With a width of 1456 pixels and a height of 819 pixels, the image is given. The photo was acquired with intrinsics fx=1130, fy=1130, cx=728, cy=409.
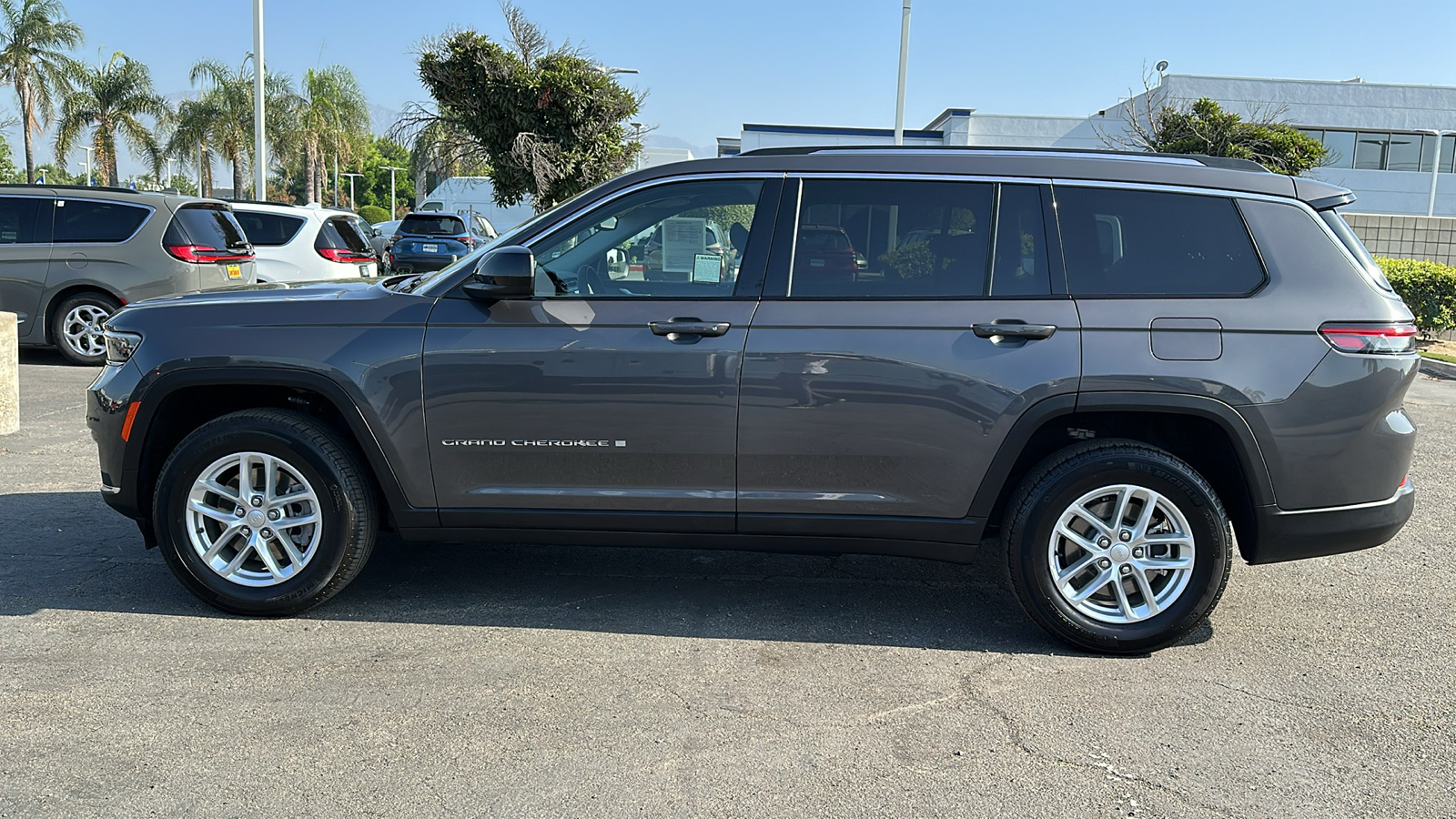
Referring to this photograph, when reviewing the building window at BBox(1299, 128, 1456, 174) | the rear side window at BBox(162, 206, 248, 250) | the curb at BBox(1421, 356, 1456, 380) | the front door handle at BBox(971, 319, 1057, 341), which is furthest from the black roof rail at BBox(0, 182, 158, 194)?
the building window at BBox(1299, 128, 1456, 174)

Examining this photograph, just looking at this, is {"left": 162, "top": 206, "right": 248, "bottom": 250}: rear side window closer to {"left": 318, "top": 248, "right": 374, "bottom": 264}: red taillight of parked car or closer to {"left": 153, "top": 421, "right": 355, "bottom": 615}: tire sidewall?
{"left": 318, "top": 248, "right": 374, "bottom": 264}: red taillight of parked car

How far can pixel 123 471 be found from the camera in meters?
4.44

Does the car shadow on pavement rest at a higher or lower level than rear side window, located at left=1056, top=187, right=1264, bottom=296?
lower

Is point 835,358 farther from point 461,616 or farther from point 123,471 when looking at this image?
point 123,471

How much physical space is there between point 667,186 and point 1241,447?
232cm

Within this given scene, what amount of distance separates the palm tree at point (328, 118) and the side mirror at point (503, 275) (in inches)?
1644

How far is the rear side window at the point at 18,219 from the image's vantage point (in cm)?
1128

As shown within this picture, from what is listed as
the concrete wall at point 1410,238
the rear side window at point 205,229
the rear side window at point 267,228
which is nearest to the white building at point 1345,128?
the concrete wall at point 1410,238

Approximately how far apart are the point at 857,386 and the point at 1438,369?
42.7 feet

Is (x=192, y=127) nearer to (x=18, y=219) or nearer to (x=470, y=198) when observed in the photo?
(x=470, y=198)

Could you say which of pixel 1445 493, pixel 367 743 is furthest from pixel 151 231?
pixel 1445 493

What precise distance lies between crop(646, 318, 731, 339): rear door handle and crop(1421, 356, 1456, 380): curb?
12.8m

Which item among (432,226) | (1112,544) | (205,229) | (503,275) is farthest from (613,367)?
(432,226)

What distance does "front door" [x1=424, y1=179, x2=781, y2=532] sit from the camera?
13.7 feet
